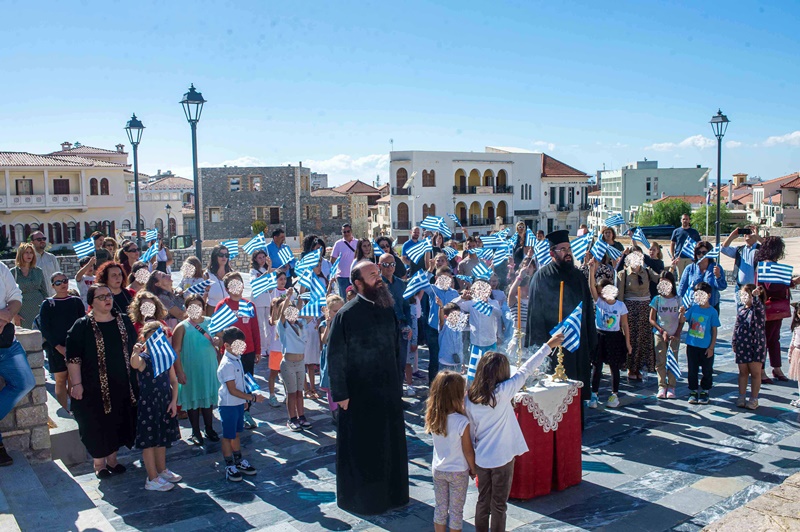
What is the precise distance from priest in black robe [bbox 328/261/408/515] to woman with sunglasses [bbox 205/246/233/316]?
3.82 metres

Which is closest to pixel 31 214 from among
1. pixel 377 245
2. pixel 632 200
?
pixel 377 245

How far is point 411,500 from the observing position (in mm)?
5816

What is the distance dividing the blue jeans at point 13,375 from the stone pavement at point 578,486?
96cm

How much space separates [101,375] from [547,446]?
12.5ft

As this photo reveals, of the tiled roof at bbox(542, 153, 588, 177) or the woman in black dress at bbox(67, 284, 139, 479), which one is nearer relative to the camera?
the woman in black dress at bbox(67, 284, 139, 479)

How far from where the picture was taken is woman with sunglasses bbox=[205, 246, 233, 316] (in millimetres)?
8977

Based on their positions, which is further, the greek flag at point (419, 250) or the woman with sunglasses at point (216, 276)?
the greek flag at point (419, 250)

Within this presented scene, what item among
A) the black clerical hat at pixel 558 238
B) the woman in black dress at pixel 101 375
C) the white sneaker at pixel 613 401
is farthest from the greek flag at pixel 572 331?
the woman in black dress at pixel 101 375

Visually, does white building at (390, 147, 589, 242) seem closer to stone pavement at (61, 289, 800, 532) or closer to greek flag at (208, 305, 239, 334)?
stone pavement at (61, 289, 800, 532)

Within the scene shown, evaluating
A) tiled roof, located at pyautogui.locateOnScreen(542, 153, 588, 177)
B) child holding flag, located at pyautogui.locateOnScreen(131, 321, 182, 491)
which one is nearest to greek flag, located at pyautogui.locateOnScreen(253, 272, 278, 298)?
child holding flag, located at pyautogui.locateOnScreen(131, 321, 182, 491)

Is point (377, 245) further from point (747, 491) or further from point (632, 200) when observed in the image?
point (632, 200)

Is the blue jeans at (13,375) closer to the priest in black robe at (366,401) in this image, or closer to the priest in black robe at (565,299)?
the priest in black robe at (366,401)

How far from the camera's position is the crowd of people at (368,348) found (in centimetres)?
488

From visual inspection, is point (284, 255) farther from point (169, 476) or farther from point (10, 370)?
point (10, 370)
